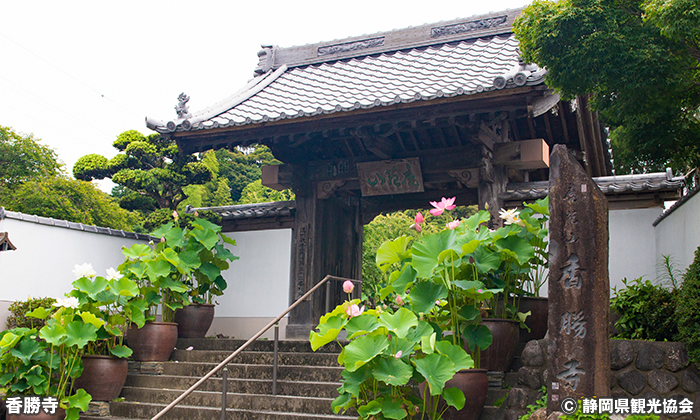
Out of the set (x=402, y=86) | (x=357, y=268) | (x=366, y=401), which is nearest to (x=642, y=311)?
(x=366, y=401)

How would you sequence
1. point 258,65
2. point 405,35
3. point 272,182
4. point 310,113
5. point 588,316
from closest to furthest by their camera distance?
point 588,316 < point 310,113 < point 272,182 < point 405,35 < point 258,65

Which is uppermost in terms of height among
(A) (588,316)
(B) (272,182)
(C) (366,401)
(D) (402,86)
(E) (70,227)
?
(D) (402,86)

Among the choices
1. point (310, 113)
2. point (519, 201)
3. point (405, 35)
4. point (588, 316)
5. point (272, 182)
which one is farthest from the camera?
point (405, 35)

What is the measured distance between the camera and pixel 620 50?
426cm

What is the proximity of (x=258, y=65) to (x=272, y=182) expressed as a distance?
2672 millimetres

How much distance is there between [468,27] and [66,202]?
12.4m

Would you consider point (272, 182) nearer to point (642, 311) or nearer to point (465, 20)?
point (465, 20)

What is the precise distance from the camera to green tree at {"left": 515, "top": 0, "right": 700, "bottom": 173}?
13.4 ft

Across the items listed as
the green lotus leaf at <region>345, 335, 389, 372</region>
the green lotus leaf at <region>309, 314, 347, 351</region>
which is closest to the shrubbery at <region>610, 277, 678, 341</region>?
the green lotus leaf at <region>345, 335, 389, 372</region>

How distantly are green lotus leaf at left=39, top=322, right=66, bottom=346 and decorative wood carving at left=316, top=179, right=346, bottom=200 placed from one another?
151 inches

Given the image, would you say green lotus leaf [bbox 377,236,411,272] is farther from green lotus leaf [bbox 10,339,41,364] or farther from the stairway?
green lotus leaf [bbox 10,339,41,364]

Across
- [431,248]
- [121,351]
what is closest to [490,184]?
[431,248]

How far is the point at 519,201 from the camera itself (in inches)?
290

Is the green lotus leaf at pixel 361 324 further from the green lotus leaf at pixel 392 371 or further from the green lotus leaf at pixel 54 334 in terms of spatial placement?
the green lotus leaf at pixel 54 334
